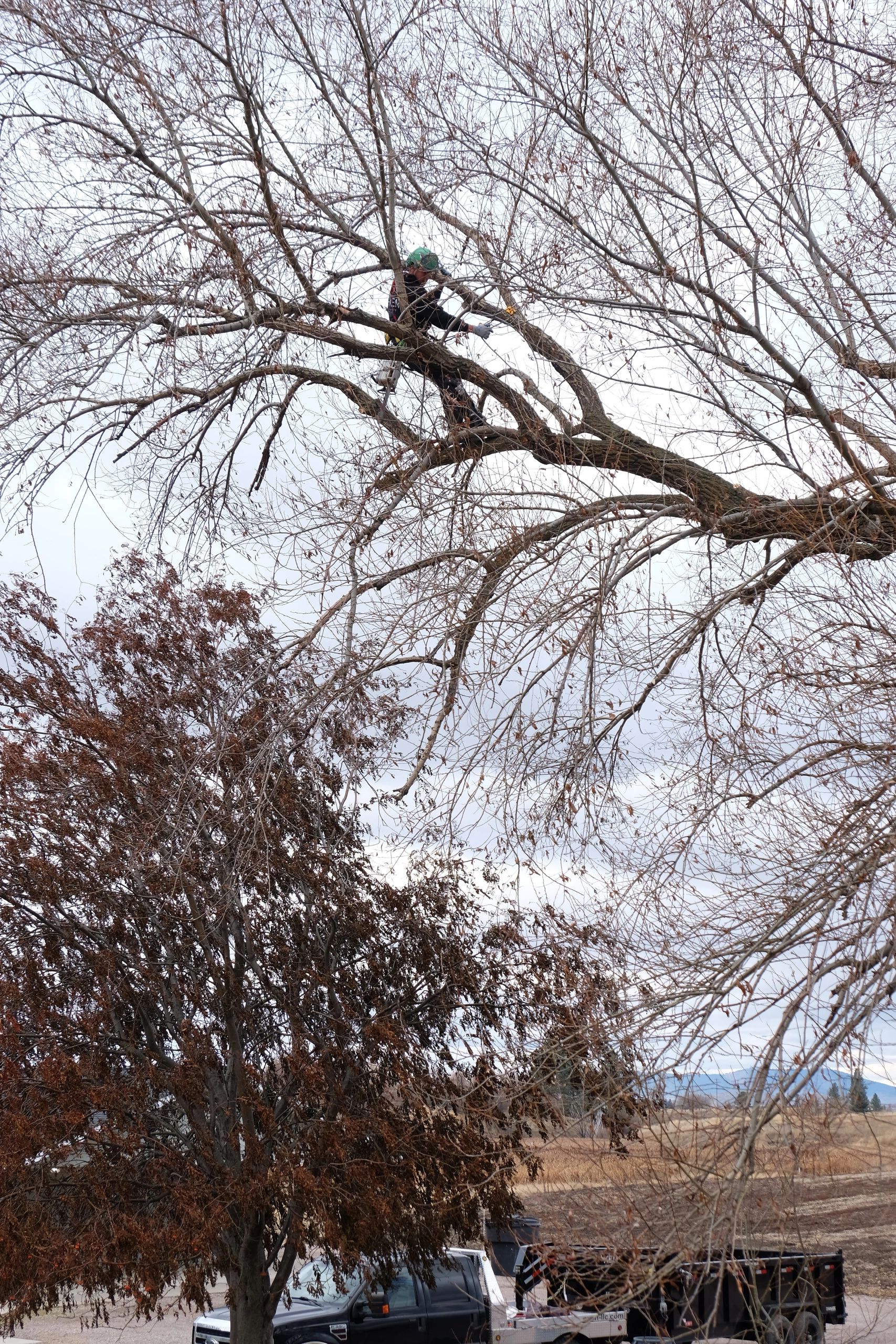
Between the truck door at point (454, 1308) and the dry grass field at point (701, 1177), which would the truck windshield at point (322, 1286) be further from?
the dry grass field at point (701, 1177)

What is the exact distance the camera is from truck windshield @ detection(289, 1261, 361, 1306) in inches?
499

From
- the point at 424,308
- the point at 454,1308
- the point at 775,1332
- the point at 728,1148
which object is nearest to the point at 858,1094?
the point at 728,1148

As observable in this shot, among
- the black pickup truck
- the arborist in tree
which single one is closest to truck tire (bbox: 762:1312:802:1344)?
the arborist in tree

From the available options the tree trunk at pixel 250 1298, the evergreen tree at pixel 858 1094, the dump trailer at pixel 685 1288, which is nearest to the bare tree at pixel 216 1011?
the tree trunk at pixel 250 1298

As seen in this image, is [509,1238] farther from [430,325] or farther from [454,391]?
[430,325]

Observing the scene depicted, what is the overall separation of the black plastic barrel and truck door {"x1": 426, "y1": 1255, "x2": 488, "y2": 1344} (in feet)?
1.24

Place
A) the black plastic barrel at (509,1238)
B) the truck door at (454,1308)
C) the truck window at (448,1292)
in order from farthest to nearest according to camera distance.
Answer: the truck window at (448,1292) → the truck door at (454,1308) → the black plastic barrel at (509,1238)

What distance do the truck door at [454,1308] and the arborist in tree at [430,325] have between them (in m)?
8.73

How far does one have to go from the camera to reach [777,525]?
767 centimetres

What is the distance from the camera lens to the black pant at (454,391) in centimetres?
830

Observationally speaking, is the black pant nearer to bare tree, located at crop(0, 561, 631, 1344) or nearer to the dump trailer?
bare tree, located at crop(0, 561, 631, 1344)

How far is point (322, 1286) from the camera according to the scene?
12.5 m

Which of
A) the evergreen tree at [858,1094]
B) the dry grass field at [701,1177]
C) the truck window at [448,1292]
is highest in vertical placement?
the evergreen tree at [858,1094]

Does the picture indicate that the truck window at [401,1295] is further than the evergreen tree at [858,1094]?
Yes
